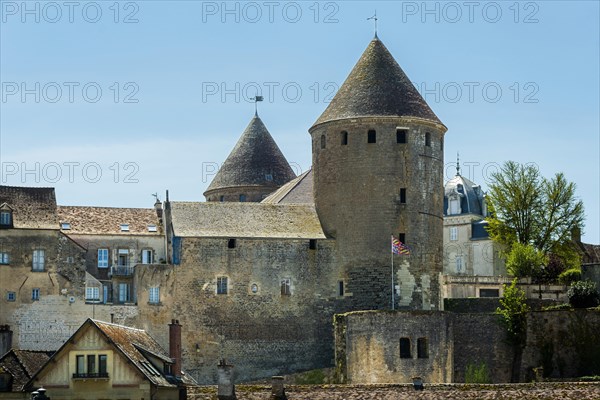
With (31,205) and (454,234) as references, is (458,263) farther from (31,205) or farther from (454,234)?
(31,205)

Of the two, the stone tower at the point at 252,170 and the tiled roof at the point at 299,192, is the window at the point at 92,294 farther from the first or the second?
the stone tower at the point at 252,170

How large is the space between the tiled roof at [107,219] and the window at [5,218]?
2839 millimetres

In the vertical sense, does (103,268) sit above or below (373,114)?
below

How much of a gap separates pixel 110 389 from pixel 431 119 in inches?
1063

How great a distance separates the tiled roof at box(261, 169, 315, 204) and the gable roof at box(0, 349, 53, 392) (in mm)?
24498

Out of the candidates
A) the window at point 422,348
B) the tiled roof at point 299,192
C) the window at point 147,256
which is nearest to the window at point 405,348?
the window at point 422,348

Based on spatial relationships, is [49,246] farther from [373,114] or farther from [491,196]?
[491,196]

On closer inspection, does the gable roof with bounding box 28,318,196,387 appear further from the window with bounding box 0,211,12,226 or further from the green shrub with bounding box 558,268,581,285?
the green shrub with bounding box 558,268,581,285

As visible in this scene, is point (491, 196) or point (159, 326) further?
point (491, 196)

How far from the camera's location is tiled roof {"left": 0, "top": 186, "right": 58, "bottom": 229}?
7288 centimetres

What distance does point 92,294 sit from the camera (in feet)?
241

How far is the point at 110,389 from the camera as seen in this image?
53969mm

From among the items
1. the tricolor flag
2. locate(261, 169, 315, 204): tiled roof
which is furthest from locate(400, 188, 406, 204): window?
locate(261, 169, 315, 204): tiled roof

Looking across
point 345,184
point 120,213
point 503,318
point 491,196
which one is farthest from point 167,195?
point 491,196
